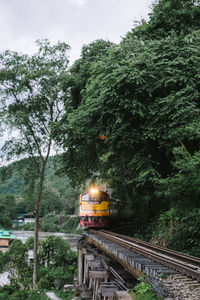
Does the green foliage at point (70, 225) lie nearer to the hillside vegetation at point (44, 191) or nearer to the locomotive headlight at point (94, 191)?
the hillside vegetation at point (44, 191)

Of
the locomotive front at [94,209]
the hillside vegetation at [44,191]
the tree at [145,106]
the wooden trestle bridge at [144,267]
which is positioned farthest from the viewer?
the hillside vegetation at [44,191]

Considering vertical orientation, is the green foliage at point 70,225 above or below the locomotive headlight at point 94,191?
below

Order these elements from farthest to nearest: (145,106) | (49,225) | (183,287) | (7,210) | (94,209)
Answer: (7,210) < (49,225) < (94,209) < (145,106) < (183,287)

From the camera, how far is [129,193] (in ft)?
49.5

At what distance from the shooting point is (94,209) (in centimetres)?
1438

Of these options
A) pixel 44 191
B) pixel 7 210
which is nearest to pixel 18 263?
pixel 44 191

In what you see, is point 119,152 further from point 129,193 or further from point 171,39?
point 171,39

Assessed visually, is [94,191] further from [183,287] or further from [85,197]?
[183,287]

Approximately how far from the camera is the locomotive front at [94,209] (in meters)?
14.4

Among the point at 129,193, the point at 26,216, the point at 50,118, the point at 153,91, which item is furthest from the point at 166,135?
the point at 26,216

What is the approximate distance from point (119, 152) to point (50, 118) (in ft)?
23.3

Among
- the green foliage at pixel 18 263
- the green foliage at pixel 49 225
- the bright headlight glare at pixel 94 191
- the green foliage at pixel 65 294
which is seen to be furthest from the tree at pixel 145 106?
the green foliage at pixel 49 225

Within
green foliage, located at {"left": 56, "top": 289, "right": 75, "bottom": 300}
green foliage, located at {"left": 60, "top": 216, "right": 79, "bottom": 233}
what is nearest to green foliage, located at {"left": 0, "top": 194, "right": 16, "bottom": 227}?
green foliage, located at {"left": 60, "top": 216, "right": 79, "bottom": 233}

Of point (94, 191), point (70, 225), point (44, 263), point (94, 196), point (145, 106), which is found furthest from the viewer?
point (70, 225)
